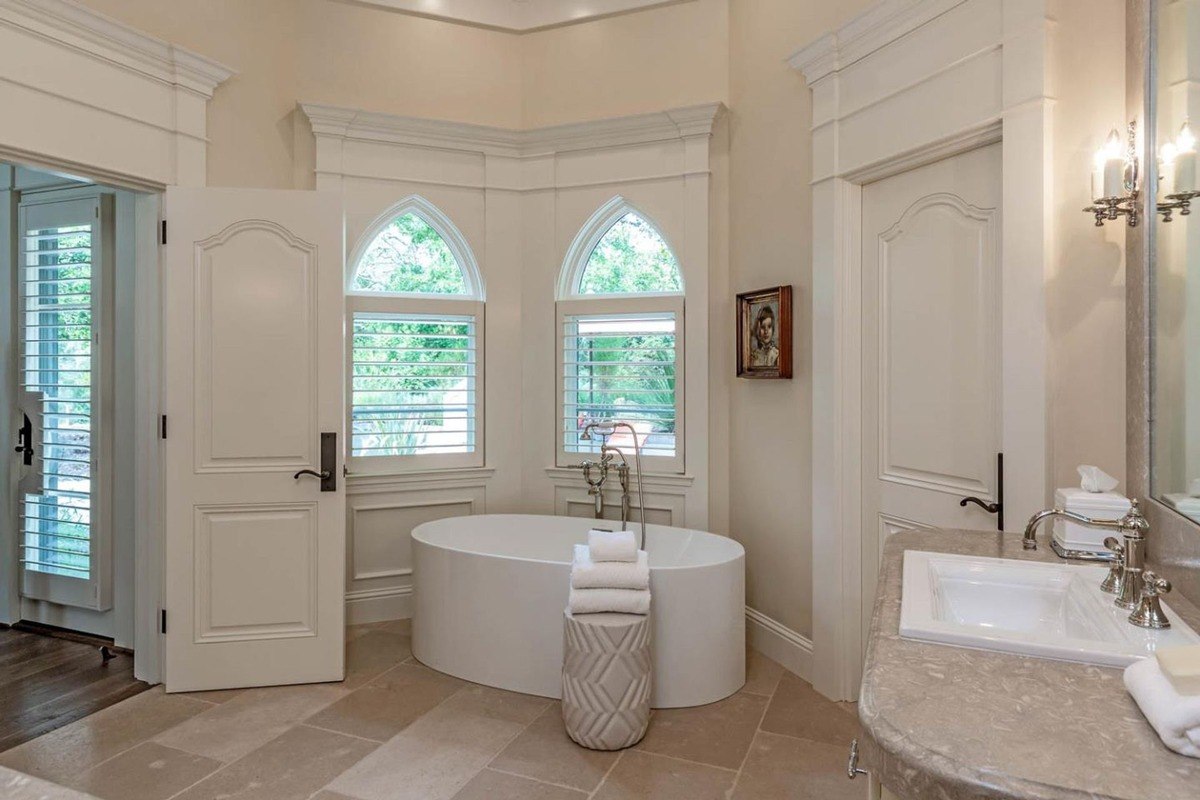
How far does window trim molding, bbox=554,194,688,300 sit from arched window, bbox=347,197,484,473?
0.49 m

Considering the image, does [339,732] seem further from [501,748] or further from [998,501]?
[998,501]

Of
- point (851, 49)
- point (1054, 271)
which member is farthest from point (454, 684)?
point (851, 49)

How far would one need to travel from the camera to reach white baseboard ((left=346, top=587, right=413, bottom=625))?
3.87 metres

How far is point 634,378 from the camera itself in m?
3.93

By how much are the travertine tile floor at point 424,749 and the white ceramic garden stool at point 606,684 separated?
0.22 feet

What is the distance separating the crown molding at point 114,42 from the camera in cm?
258

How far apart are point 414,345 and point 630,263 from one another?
124 centimetres

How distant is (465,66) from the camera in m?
4.05

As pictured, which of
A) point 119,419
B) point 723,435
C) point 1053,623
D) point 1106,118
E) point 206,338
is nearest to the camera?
point 1053,623

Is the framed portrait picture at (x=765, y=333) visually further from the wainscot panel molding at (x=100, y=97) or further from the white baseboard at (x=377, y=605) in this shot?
the wainscot panel molding at (x=100, y=97)

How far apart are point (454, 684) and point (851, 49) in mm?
2977

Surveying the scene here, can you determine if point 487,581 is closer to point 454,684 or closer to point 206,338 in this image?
point 454,684

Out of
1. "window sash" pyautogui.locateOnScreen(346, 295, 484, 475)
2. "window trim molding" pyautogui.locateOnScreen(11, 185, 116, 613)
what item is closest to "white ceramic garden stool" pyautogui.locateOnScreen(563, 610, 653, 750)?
"window sash" pyautogui.locateOnScreen(346, 295, 484, 475)

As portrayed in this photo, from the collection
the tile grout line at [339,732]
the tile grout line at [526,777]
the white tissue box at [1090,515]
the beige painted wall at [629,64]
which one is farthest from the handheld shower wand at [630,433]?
the white tissue box at [1090,515]
